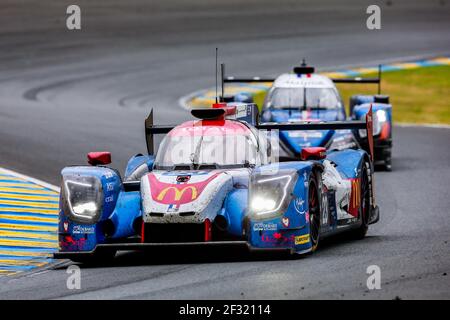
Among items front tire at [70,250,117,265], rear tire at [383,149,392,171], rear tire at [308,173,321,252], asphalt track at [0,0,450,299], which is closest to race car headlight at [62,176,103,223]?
front tire at [70,250,117,265]

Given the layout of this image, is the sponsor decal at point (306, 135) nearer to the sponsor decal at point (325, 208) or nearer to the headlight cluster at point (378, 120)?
the headlight cluster at point (378, 120)

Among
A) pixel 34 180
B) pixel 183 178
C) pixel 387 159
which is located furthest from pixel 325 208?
pixel 387 159

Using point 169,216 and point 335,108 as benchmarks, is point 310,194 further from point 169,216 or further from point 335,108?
point 335,108

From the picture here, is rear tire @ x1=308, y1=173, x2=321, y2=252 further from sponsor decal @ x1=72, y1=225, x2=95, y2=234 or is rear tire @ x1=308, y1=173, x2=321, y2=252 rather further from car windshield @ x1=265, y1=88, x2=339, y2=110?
car windshield @ x1=265, y1=88, x2=339, y2=110

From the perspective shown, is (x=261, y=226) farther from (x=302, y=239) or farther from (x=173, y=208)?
(x=173, y=208)

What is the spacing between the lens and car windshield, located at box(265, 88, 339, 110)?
22.5 m

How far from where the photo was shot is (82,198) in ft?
41.9

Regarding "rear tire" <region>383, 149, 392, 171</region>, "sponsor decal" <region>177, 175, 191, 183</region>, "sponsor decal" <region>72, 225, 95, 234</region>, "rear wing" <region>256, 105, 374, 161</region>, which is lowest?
"rear tire" <region>383, 149, 392, 171</region>

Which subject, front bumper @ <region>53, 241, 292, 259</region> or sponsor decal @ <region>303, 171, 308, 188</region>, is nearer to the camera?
front bumper @ <region>53, 241, 292, 259</region>

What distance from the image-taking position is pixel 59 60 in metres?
38.8

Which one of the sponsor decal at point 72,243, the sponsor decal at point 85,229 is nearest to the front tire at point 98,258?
the sponsor decal at point 72,243

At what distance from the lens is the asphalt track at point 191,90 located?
10977 millimetres

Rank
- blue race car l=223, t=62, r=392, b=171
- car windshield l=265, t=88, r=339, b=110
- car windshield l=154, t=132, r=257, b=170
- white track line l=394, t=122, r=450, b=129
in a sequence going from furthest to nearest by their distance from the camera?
white track line l=394, t=122, r=450, b=129
car windshield l=265, t=88, r=339, b=110
blue race car l=223, t=62, r=392, b=171
car windshield l=154, t=132, r=257, b=170
